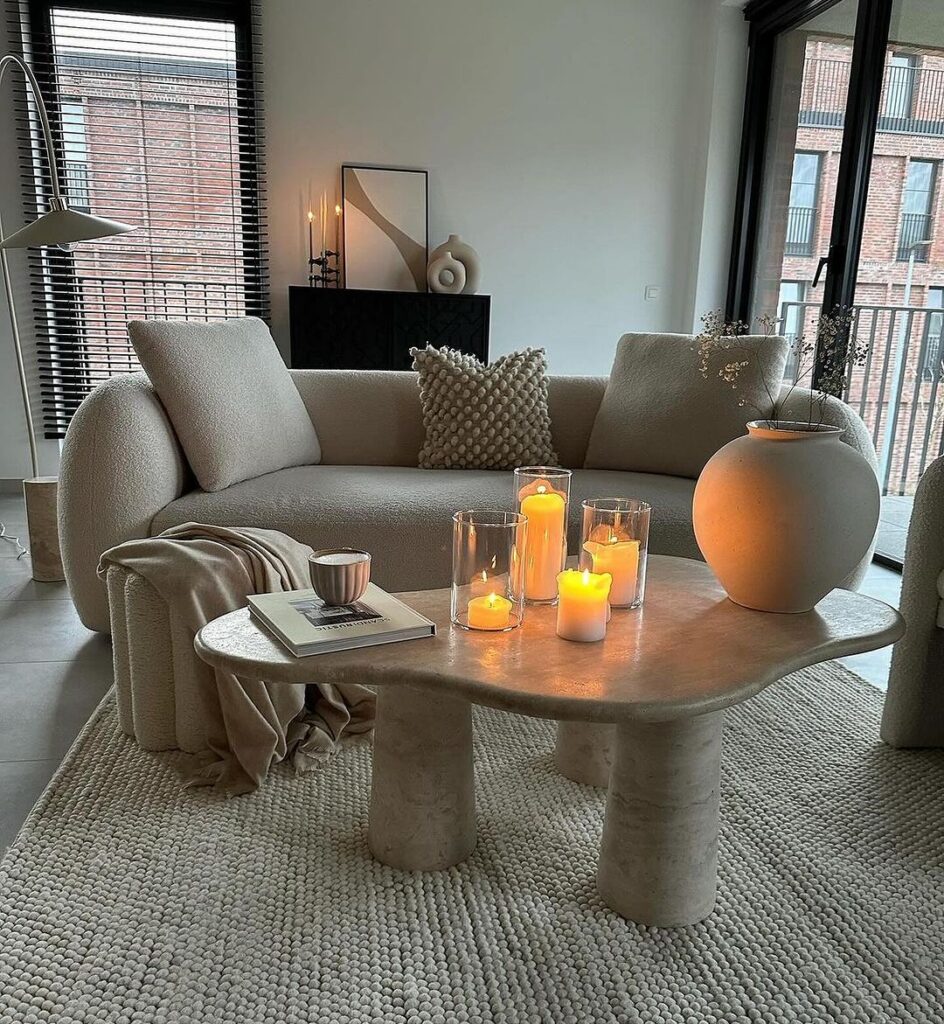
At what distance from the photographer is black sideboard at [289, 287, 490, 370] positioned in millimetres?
4164

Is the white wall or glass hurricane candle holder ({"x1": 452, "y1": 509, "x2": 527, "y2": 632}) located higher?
the white wall

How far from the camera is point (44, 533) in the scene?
2.88 metres

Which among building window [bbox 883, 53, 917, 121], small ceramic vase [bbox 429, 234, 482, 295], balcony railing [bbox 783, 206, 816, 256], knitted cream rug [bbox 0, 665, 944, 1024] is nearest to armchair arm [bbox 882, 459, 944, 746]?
knitted cream rug [bbox 0, 665, 944, 1024]

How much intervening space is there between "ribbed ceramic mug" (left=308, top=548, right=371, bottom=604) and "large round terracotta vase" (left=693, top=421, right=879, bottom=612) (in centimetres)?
59

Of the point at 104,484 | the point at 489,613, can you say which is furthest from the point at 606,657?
the point at 104,484

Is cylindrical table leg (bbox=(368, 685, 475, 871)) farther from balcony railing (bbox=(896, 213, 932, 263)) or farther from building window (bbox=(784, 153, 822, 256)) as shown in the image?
building window (bbox=(784, 153, 822, 256))

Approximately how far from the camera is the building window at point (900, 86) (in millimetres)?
3391

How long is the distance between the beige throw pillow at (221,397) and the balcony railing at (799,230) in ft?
8.90

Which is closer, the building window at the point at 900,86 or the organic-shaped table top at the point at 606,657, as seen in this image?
the organic-shaped table top at the point at 606,657

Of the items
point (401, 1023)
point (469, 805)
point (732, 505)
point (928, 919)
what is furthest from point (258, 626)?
point (928, 919)

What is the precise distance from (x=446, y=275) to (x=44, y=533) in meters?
2.33

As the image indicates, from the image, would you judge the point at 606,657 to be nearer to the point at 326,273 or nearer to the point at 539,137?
the point at 326,273

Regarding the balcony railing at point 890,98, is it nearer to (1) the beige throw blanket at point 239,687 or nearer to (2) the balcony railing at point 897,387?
(2) the balcony railing at point 897,387

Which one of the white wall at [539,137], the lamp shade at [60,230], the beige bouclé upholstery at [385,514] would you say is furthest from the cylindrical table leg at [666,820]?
the white wall at [539,137]
